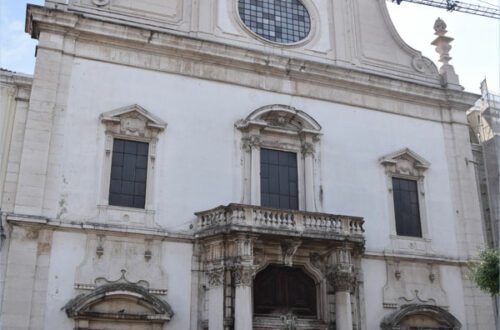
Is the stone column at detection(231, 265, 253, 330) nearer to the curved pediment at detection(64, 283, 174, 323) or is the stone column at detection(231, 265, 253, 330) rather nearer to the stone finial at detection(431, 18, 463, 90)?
the curved pediment at detection(64, 283, 174, 323)

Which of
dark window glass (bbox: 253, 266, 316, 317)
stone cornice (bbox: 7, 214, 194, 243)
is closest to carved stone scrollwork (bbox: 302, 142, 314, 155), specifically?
dark window glass (bbox: 253, 266, 316, 317)

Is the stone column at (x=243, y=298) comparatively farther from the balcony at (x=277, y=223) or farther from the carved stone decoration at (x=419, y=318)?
the carved stone decoration at (x=419, y=318)

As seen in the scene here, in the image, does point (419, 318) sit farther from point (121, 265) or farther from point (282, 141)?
point (121, 265)

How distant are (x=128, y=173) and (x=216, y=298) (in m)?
4.34

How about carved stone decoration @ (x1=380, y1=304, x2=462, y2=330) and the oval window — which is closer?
carved stone decoration @ (x1=380, y1=304, x2=462, y2=330)

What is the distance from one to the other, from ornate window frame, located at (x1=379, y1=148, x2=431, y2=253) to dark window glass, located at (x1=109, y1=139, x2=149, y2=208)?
313 inches

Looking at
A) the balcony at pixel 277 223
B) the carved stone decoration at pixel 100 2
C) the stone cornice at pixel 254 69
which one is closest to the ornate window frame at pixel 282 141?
the stone cornice at pixel 254 69

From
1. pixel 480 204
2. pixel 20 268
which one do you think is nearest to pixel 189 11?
pixel 20 268

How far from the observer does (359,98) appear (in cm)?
2180

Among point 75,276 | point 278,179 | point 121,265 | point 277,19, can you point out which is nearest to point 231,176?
point 278,179

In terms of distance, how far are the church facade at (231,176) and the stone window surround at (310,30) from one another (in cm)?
6

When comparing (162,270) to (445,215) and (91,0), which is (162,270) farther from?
(445,215)

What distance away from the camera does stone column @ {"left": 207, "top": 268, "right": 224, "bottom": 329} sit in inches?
652

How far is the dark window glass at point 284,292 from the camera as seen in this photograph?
17.7 metres
